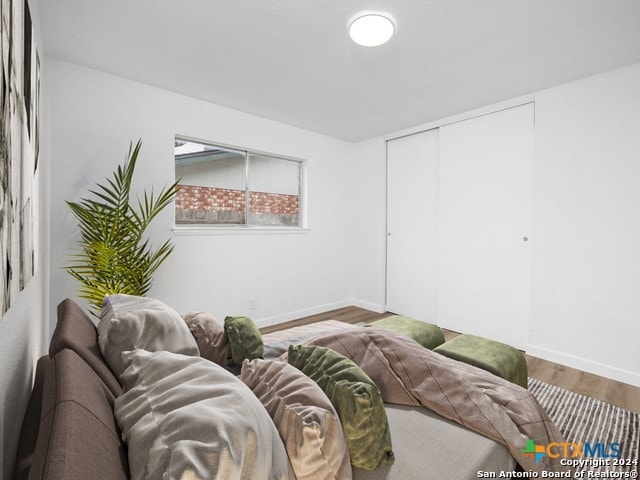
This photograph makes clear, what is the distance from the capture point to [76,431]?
616 mm

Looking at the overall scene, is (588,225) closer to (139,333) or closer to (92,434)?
(139,333)

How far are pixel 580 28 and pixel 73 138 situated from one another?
3.80 m

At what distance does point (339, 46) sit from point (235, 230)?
2137mm

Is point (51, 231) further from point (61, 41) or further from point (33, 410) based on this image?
point (33, 410)

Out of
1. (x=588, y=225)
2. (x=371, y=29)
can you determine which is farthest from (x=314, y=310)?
(x=371, y=29)

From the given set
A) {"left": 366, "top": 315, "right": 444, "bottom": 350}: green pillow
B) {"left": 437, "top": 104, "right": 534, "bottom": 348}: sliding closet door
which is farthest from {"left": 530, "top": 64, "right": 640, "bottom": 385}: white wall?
{"left": 366, "top": 315, "right": 444, "bottom": 350}: green pillow

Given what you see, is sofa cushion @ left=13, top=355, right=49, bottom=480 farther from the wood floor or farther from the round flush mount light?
the wood floor

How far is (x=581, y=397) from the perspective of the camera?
237cm

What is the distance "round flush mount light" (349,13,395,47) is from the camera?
2.00 m

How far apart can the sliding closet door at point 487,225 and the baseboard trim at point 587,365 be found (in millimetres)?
166

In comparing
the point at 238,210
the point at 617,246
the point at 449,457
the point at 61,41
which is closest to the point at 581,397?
the point at 617,246

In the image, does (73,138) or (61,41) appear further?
(73,138)

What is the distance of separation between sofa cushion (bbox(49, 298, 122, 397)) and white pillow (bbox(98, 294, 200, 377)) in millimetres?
38

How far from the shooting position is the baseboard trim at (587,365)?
259 centimetres
